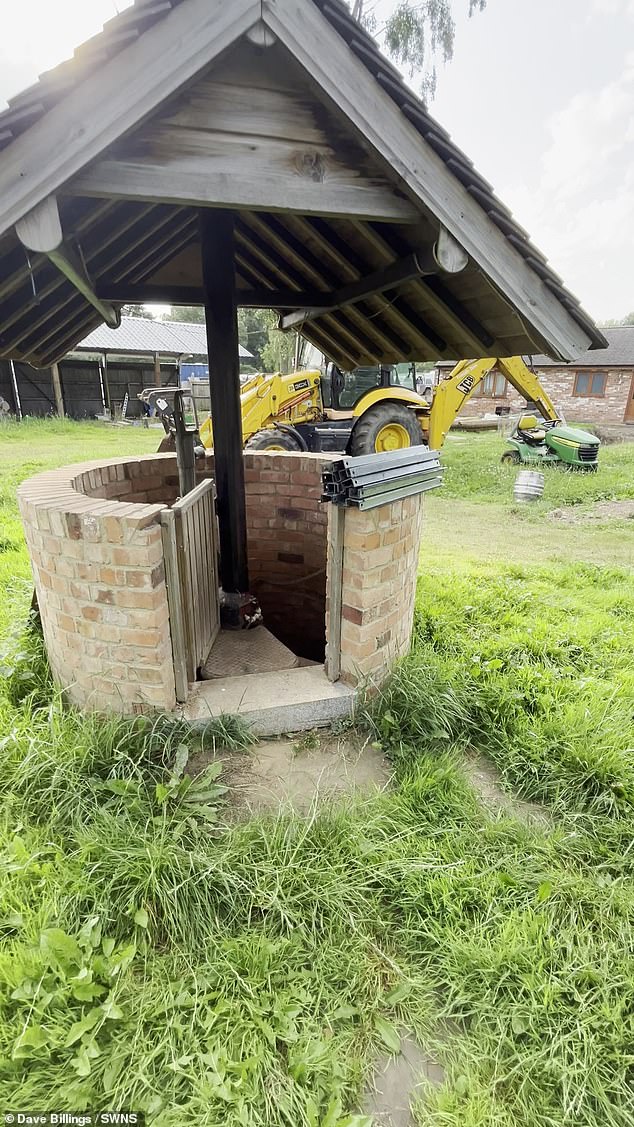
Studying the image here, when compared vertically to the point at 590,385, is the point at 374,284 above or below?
above

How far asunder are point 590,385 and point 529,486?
1796 cm

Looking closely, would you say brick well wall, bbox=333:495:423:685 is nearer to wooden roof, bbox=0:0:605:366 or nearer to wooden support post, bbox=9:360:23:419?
wooden roof, bbox=0:0:605:366

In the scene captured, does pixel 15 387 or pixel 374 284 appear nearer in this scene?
pixel 374 284

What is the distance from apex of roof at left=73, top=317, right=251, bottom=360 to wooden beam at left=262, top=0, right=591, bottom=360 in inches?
732

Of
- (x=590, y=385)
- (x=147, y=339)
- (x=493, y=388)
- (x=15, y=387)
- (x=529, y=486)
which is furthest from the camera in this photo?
(x=493, y=388)

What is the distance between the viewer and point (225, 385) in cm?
333

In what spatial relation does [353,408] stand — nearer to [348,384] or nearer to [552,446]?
[348,384]

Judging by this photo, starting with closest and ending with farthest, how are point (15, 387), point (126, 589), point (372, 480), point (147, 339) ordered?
point (126, 589) < point (372, 480) < point (15, 387) < point (147, 339)

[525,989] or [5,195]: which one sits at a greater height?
[5,195]

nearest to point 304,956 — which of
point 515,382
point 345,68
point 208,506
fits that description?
point 208,506

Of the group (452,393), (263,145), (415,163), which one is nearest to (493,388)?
(452,393)

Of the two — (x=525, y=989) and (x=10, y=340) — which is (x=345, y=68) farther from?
(x=525, y=989)

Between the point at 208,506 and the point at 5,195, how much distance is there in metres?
1.92

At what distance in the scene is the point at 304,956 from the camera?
1.76 meters
